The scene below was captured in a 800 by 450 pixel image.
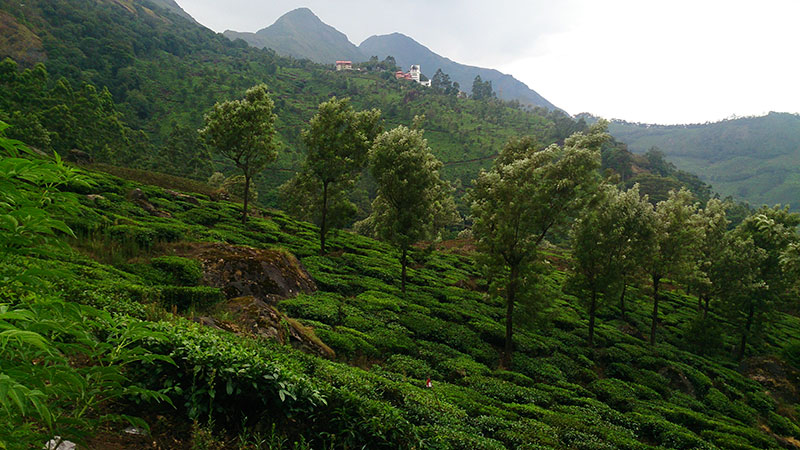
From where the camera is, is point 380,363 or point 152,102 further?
point 152,102

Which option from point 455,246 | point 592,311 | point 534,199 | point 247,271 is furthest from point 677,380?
point 455,246

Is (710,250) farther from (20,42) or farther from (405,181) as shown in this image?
(20,42)

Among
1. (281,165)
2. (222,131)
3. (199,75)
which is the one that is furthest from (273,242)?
(199,75)

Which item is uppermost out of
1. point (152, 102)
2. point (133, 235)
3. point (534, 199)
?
point (152, 102)

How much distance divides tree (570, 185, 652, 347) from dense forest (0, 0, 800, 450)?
0.53 ft

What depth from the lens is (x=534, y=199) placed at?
2020 cm

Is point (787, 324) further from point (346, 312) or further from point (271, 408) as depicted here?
point (271, 408)

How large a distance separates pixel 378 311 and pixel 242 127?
19736 mm

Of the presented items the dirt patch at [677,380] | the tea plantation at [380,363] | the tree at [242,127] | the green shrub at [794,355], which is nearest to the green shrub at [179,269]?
the tea plantation at [380,363]

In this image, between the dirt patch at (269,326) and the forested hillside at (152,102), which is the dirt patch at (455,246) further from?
the forested hillside at (152,102)

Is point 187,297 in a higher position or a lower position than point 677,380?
higher

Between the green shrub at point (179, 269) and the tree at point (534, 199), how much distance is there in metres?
15.5

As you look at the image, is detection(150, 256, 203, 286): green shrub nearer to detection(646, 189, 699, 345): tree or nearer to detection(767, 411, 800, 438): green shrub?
detection(646, 189, 699, 345): tree

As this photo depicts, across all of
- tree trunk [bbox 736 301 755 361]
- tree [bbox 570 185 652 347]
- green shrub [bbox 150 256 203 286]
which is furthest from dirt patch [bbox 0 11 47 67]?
tree trunk [bbox 736 301 755 361]
